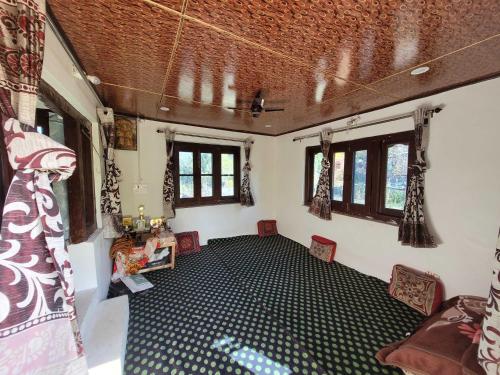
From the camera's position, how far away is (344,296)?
236 centimetres

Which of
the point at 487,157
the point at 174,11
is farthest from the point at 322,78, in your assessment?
the point at 487,157

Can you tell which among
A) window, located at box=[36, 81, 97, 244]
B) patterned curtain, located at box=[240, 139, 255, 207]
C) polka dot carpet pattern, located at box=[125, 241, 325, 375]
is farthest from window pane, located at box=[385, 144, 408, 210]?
window, located at box=[36, 81, 97, 244]

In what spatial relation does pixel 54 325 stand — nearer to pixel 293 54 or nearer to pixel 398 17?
pixel 293 54

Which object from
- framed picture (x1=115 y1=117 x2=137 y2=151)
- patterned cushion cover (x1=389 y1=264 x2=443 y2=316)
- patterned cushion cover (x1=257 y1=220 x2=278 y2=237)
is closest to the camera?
patterned cushion cover (x1=389 y1=264 x2=443 y2=316)

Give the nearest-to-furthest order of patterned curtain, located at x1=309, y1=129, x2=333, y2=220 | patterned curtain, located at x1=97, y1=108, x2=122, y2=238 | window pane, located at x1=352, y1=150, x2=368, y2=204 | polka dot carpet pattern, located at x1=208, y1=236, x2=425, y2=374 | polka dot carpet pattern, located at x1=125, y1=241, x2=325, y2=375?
polka dot carpet pattern, located at x1=125, y1=241, x2=325, y2=375 < polka dot carpet pattern, located at x1=208, y1=236, x2=425, y2=374 < patterned curtain, located at x1=97, y1=108, x2=122, y2=238 < window pane, located at x1=352, y1=150, x2=368, y2=204 < patterned curtain, located at x1=309, y1=129, x2=333, y2=220

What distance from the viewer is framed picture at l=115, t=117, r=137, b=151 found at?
3.14 m

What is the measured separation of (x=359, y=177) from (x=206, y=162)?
8.59 ft

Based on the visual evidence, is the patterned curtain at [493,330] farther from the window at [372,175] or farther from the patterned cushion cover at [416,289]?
the window at [372,175]

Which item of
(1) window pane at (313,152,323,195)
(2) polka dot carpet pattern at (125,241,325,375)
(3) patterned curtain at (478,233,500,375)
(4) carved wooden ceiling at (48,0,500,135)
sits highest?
(4) carved wooden ceiling at (48,0,500,135)

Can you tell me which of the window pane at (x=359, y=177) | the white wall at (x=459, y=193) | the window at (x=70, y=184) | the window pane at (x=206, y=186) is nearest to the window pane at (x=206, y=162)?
the window pane at (x=206, y=186)

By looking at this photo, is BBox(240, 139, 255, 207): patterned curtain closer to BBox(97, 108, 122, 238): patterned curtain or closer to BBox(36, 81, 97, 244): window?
BBox(97, 108, 122, 238): patterned curtain

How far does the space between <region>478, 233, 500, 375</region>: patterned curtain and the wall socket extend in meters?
3.75

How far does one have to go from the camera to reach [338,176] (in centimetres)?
330

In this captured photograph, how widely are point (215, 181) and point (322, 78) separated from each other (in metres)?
2.68
